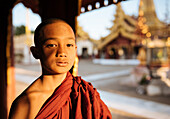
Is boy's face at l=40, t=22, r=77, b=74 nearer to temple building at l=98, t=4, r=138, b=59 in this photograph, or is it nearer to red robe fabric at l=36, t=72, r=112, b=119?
red robe fabric at l=36, t=72, r=112, b=119

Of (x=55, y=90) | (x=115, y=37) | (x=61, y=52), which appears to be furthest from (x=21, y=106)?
(x=115, y=37)

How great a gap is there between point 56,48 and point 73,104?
36 centimetres

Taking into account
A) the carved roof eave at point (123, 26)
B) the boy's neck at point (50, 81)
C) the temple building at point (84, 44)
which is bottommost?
the boy's neck at point (50, 81)

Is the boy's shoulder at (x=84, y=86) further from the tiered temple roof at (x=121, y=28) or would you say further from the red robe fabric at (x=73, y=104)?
the tiered temple roof at (x=121, y=28)

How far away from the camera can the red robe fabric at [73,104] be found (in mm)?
760

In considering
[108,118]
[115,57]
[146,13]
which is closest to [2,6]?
[108,118]

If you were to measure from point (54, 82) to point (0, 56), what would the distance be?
1.75 m

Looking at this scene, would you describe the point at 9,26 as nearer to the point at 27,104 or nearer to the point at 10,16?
the point at 10,16

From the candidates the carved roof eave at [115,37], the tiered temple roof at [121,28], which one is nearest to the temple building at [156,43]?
the carved roof eave at [115,37]

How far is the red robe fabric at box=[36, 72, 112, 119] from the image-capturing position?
2.49ft

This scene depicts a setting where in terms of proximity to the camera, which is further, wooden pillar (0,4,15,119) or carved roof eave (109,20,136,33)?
carved roof eave (109,20,136,33)

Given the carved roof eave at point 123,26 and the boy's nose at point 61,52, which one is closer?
the boy's nose at point 61,52

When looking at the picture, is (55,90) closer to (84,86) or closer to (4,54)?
(84,86)

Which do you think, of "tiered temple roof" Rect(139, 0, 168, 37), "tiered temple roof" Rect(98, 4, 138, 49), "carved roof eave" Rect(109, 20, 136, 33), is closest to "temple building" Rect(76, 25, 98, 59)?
"tiered temple roof" Rect(98, 4, 138, 49)
